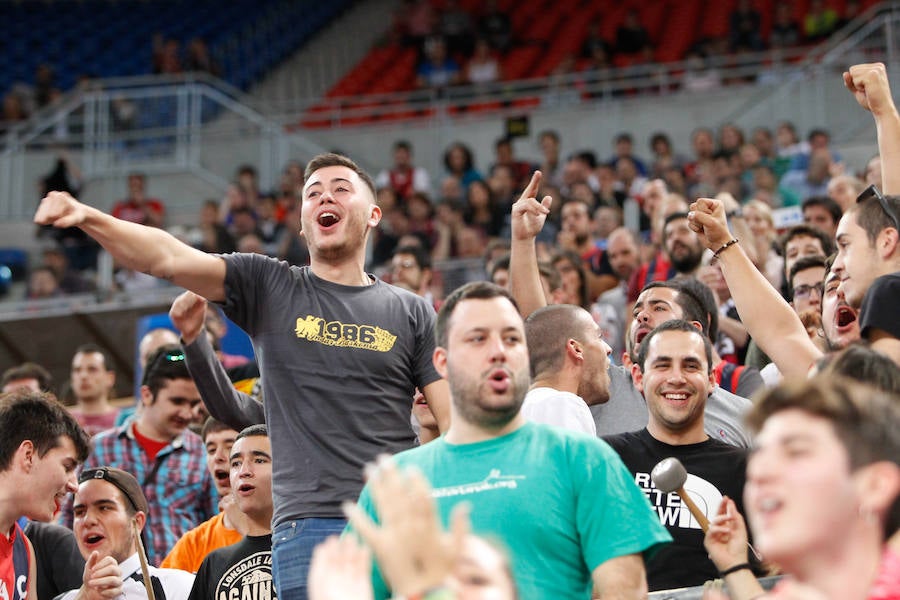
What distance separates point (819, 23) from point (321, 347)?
13.3 meters

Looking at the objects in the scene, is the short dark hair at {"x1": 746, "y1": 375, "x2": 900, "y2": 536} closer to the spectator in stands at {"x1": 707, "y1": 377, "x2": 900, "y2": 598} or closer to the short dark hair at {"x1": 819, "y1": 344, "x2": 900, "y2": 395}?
the spectator in stands at {"x1": 707, "y1": 377, "x2": 900, "y2": 598}

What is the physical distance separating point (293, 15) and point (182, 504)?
49.8ft

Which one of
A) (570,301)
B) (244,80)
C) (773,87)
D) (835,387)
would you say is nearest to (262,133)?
(244,80)

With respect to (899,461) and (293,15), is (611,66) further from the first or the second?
(899,461)

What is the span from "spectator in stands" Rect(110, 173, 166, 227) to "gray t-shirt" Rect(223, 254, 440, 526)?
10553 millimetres

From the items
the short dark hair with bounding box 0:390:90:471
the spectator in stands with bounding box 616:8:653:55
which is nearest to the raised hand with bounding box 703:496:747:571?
the short dark hair with bounding box 0:390:90:471

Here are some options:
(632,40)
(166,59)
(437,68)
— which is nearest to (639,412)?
(632,40)

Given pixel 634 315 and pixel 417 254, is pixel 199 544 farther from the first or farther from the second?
pixel 417 254

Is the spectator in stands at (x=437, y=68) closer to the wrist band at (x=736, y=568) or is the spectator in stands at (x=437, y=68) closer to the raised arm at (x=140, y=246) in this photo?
the raised arm at (x=140, y=246)

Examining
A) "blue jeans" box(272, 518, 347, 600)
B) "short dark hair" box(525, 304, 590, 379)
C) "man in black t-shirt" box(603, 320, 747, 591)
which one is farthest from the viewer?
"short dark hair" box(525, 304, 590, 379)

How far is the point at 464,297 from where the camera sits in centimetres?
381

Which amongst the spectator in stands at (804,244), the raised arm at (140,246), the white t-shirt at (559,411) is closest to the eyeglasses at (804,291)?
the spectator in stands at (804,244)

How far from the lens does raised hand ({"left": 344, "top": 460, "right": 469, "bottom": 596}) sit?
8.16 feet

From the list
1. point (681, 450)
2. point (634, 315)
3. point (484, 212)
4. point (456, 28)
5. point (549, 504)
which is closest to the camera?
point (549, 504)
